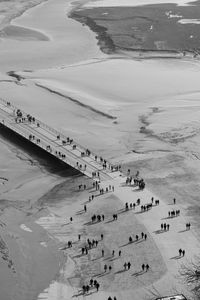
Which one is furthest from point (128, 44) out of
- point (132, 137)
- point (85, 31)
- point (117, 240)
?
point (117, 240)

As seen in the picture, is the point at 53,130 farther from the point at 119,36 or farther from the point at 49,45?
the point at 119,36

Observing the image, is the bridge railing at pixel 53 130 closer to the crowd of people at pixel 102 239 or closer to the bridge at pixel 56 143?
the bridge at pixel 56 143

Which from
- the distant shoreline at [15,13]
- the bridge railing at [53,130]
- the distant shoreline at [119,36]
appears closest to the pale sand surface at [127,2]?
the distant shoreline at [119,36]

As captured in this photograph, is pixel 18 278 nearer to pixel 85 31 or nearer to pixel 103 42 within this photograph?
pixel 103 42

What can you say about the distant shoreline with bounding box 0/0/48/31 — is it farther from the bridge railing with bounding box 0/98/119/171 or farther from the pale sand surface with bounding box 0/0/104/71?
the bridge railing with bounding box 0/98/119/171

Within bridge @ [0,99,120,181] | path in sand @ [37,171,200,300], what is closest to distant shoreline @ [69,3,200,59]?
bridge @ [0,99,120,181]

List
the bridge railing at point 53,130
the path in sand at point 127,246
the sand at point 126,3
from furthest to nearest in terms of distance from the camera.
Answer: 1. the sand at point 126,3
2. the bridge railing at point 53,130
3. the path in sand at point 127,246

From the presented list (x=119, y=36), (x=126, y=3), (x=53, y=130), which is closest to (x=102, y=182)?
(x=53, y=130)
